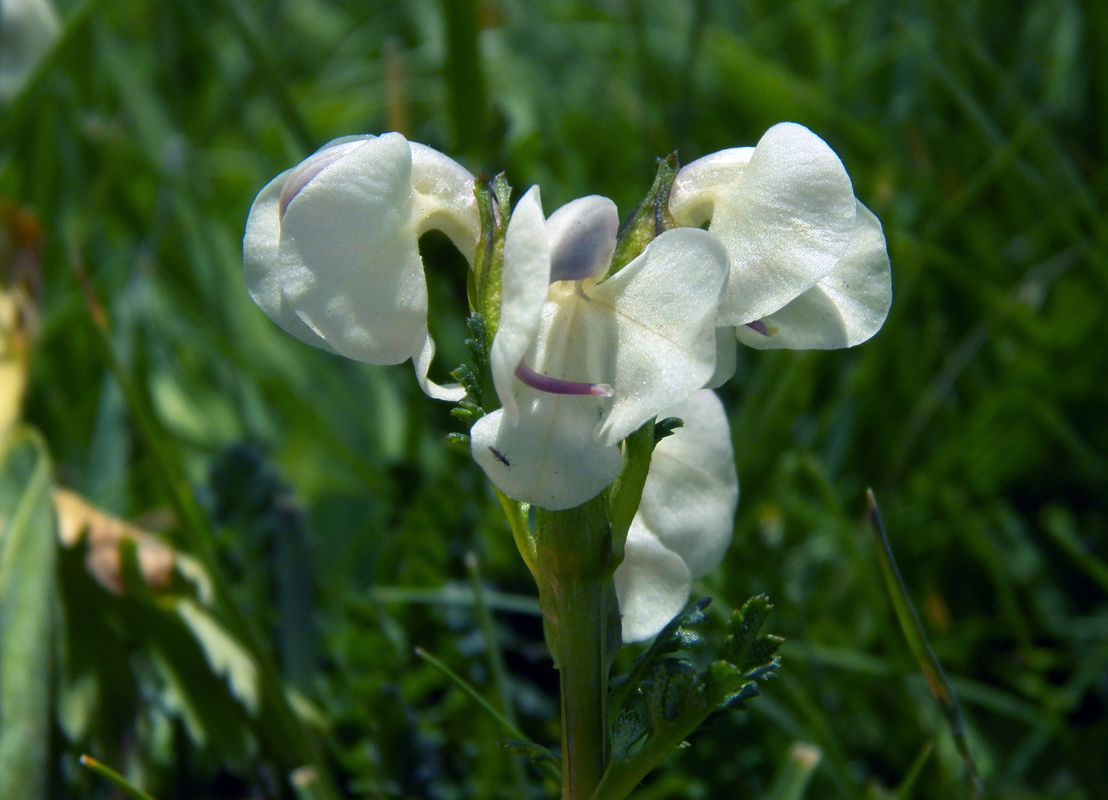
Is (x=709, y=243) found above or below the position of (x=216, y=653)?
above

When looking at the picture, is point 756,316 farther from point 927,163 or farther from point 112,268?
point 927,163

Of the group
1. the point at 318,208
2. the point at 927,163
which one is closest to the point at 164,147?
the point at 927,163

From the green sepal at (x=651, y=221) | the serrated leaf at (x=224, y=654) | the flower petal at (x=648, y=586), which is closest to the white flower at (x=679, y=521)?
the flower petal at (x=648, y=586)

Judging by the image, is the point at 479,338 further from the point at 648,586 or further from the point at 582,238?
the point at 648,586

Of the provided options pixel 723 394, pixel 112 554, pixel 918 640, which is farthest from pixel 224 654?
pixel 723 394

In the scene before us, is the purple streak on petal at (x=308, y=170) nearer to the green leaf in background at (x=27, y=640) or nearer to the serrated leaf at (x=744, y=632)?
the serrated leaf at (x=744, y=632)
